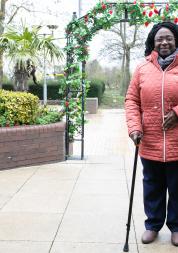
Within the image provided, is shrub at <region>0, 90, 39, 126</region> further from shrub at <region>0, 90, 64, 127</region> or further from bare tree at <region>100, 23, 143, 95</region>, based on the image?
bare tree at <region>100, 23, 143, 95</region>

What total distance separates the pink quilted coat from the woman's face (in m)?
0.07

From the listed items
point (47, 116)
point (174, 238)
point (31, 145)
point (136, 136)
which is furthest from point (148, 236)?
point (47, 116)

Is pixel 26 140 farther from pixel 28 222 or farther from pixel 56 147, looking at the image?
pixel 28 222

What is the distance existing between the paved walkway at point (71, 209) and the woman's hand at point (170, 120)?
3.55 ft

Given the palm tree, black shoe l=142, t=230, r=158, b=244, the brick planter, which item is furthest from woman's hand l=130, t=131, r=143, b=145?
the palm tree

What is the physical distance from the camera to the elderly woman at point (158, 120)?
A: 12.0 ft

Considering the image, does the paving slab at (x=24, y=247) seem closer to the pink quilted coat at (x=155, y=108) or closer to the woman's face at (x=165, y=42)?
the pink quilted coat at (x=155, y=108)

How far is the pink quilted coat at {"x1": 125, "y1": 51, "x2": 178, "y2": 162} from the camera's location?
366cm

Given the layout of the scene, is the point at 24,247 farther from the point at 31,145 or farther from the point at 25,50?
the point at 25,50

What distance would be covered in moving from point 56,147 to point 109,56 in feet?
84.4

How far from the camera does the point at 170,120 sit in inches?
142

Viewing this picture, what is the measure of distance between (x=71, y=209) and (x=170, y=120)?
1.93 metres

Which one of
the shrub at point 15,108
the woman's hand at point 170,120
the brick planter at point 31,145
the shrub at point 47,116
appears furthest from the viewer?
the shrub at point 47,116

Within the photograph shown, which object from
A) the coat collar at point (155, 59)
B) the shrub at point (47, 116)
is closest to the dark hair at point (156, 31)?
the coat collar at point (155, 59)
